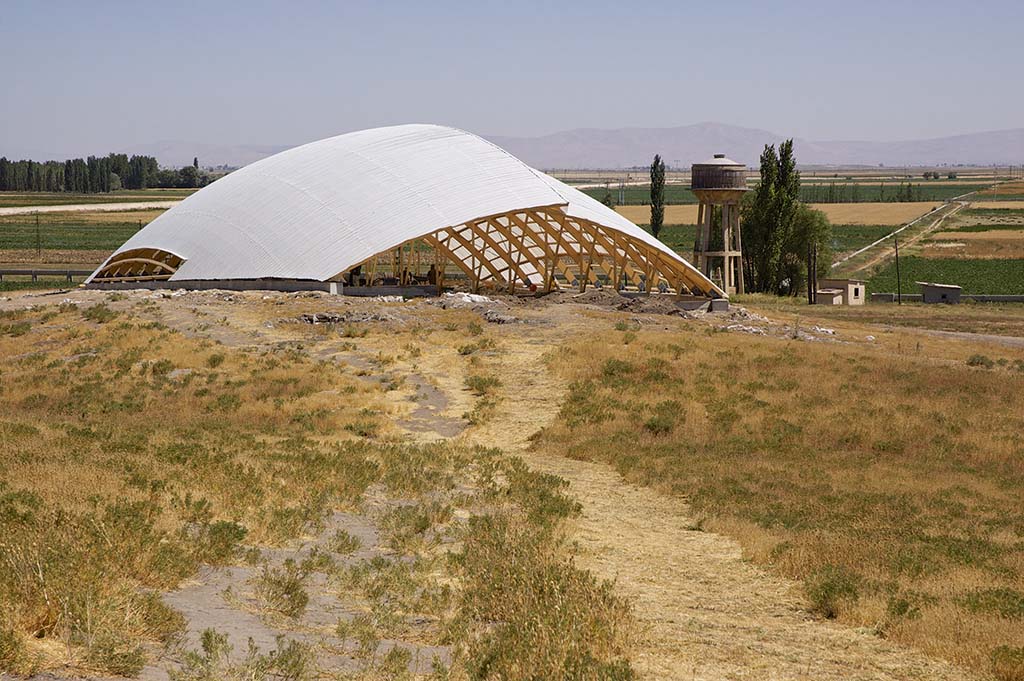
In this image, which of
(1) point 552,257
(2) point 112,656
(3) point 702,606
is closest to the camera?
(2) point 112,656

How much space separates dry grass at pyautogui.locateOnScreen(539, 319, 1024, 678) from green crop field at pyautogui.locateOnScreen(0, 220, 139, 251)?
3325 inches

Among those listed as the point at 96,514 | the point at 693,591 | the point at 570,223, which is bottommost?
the point at 693,591

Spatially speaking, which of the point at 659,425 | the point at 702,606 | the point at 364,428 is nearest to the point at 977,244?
the point at 659,425

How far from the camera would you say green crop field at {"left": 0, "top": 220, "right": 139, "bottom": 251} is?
112312mm

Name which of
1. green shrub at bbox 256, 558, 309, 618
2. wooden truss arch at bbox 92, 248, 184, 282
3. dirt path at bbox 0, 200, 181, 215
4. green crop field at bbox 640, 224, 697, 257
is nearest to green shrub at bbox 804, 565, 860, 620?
green shrub at bbox 256, 558, 309, 618

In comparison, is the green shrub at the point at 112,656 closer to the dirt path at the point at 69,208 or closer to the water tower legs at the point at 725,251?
the water tower legs at the point at 725,251

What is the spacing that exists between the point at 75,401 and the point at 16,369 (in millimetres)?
5084

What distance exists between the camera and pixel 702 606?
13.7 m

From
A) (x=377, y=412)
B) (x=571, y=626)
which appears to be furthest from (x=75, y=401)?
(x=571, y=626)

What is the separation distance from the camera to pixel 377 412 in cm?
2958

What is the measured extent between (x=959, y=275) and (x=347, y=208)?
7162 centimetres

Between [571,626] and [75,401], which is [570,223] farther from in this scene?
[571,626]

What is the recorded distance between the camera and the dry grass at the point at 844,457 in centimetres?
1380

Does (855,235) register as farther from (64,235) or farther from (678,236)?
(64,235)
